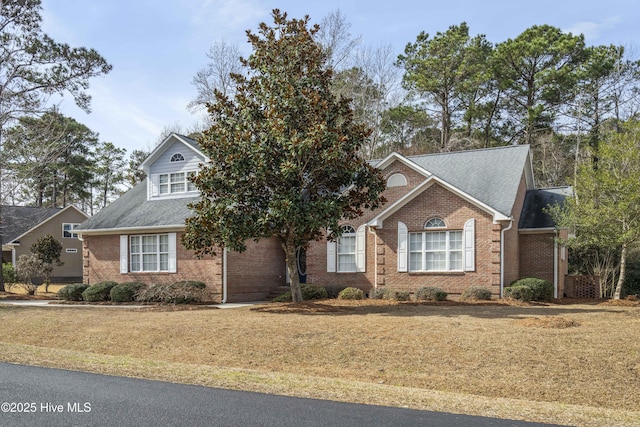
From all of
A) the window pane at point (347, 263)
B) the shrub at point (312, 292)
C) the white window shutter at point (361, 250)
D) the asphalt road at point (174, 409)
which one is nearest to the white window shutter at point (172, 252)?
the shrub at point (312, 292)

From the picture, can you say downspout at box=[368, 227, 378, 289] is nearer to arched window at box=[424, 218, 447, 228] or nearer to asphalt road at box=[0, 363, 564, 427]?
arched window at box=[424, 218, 447, 228]

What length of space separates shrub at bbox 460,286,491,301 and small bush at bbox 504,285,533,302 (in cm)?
69

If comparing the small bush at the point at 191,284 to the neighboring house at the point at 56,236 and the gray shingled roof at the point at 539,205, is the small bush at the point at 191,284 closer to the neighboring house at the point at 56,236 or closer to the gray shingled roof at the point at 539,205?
the gray shingled roof at the point at 539,205

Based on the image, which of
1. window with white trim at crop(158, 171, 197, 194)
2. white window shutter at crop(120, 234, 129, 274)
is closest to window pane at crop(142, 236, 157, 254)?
white window shutter at crop(120, 234, 129, 274)

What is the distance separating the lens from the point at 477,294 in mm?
20922

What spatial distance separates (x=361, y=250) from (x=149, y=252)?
8.90 meters

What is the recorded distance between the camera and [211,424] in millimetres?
6746

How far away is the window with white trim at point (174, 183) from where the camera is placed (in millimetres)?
25984

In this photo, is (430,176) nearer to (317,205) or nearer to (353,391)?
(317,205)

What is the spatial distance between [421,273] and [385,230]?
2.24 m

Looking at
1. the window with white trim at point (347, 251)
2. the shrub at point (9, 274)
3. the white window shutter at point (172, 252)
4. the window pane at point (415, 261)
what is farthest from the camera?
the shrub at point (9, 274)

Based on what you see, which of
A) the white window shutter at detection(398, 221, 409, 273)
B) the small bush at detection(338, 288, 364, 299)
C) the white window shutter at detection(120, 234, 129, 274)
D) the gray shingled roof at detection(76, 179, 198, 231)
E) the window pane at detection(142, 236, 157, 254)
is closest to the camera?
the small bush at detection(338, 288, 364, 299)

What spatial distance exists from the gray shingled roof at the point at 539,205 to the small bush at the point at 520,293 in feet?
13.7

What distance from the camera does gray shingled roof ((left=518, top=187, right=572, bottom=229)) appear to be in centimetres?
2414
